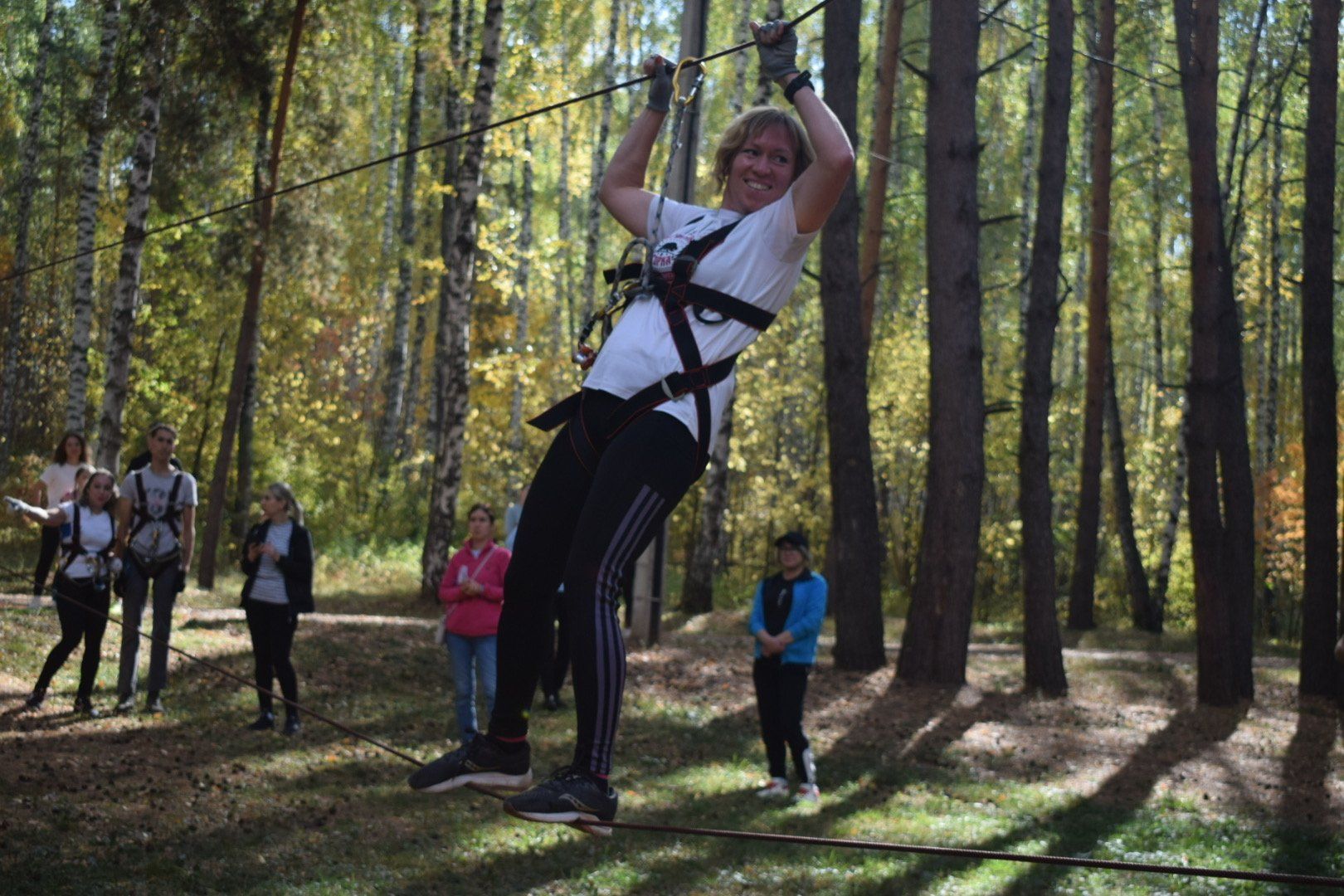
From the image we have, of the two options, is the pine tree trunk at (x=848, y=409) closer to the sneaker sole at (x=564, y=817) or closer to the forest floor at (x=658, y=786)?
the forest floor at (x=658, y=786)

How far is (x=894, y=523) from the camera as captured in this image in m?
31.7

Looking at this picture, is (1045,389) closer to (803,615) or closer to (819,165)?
(803,615)

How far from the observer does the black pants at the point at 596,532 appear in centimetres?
372

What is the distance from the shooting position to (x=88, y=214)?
1841 centimetres

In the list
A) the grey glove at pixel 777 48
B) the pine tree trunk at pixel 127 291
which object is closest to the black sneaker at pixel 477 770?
the grey glove at pixel 777 48

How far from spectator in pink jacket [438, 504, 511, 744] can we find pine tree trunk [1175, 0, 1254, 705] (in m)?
9.28

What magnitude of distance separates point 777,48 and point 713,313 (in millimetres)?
866

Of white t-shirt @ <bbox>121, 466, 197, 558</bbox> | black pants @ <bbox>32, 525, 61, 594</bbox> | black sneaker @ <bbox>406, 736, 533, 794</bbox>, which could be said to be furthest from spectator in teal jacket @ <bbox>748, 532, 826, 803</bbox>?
black pants @ <bbox>32, 525, 61, 594</bbox>

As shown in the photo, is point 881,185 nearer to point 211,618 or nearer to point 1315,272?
point 1315,272

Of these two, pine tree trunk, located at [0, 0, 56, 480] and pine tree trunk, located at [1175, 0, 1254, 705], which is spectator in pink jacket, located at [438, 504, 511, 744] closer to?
pine tree trunk, located at [1175, 0, 1254, 705]

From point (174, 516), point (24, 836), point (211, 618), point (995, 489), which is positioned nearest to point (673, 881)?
point (24, 836)

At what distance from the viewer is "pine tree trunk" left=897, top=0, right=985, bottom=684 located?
15359mm

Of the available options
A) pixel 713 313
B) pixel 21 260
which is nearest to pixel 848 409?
pixel 713 313

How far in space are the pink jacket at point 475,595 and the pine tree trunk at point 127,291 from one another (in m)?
7.07
